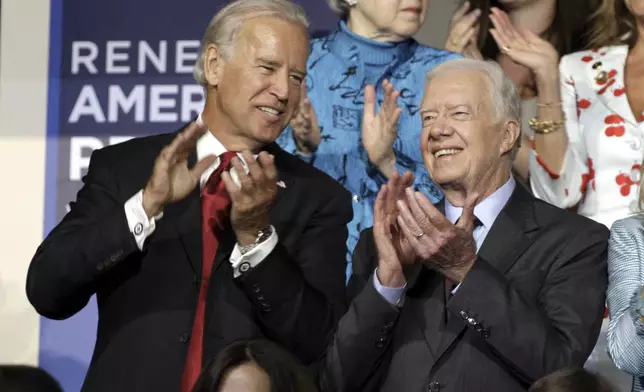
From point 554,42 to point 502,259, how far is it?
1127 millimetres

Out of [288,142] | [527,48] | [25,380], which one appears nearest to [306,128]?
[288,142]

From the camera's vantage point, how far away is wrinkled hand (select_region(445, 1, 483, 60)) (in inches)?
160

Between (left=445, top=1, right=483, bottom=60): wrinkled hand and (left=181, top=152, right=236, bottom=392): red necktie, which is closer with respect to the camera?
(left=181, top=152, right=236, bottom=392): red necktie

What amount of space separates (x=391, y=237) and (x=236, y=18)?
758 mm

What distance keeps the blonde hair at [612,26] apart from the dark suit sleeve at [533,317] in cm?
108

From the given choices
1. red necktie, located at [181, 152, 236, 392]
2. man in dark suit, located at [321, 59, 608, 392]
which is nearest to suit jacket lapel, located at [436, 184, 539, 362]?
man in dark suit, located at [321, 59, 608, 392]

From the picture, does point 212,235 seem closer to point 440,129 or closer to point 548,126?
point 440,129

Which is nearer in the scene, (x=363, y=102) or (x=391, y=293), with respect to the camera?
(x=391, y=293)

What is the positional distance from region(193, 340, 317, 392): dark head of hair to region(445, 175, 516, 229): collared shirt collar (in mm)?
694

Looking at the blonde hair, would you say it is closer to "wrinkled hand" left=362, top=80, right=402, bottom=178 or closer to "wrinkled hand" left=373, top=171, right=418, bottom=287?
"wrinkled hand" left=362, top=80, right=402, bottom=178

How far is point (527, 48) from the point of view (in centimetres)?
392

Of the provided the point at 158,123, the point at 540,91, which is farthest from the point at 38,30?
the point at 540,91

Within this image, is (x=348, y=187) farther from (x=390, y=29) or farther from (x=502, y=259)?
(x=502, y=259)

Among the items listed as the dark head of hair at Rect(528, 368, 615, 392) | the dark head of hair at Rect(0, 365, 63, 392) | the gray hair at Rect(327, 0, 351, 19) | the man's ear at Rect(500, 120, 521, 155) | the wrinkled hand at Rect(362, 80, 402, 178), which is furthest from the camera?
the gray hair at Rect(327, 0, 351, 19)
